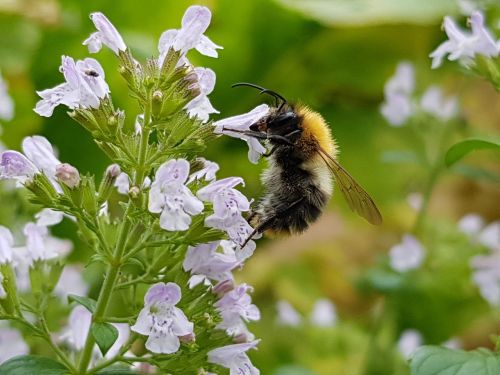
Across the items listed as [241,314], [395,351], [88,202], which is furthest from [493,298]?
[88,202]

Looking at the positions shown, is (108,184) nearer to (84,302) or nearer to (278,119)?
(84,302)

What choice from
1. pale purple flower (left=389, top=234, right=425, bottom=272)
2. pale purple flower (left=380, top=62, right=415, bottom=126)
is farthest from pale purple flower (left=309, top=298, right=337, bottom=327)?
pale purple flower (left=380, top=62, right=415, bottom=126)

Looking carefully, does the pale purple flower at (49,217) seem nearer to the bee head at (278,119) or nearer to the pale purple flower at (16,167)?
the pale purple flower at (16,167)

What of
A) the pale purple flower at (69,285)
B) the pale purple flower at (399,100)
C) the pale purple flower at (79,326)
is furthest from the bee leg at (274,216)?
the pale purple flower at (399,100)

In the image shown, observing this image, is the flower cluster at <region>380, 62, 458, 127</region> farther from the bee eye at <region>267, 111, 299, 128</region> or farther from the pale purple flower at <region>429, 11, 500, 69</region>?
the bee eye at <region>267, 111, 299, 128</region>

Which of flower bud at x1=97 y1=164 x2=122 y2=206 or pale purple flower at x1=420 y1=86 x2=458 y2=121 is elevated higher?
pale purple flower at x1=420 y1=86 x2=458 y2=121

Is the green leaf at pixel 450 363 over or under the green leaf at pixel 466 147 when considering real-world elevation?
under

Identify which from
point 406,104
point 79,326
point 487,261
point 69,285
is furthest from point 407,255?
point 79,326
